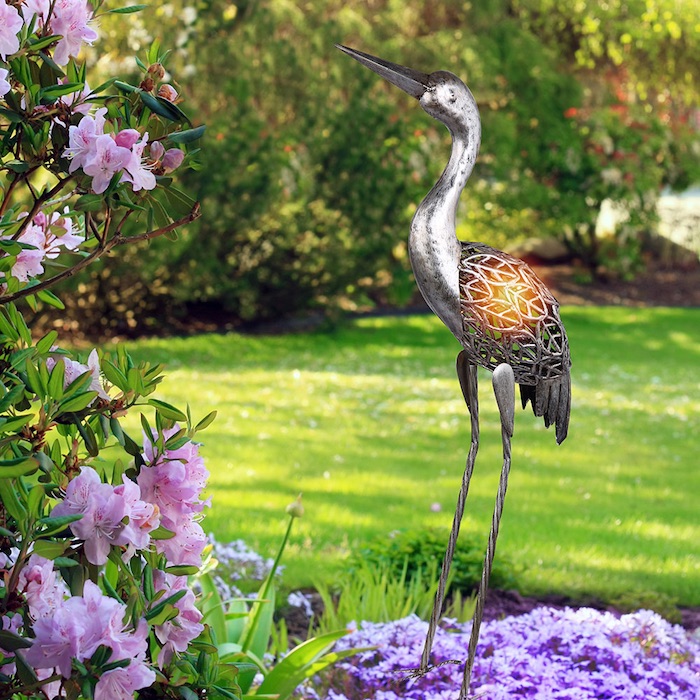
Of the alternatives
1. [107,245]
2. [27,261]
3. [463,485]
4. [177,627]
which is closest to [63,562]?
[177,627]

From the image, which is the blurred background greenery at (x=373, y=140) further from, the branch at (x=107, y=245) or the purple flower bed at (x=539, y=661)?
the branch at (x=107, y=245)

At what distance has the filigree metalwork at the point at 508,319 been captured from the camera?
2.07 m

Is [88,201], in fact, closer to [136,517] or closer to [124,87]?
[124,87]

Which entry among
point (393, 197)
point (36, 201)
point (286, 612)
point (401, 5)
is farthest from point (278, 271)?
point (36, 201)

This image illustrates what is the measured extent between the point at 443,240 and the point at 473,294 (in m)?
0.12

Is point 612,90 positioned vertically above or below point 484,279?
above

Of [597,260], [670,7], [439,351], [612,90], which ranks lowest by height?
[439,351]

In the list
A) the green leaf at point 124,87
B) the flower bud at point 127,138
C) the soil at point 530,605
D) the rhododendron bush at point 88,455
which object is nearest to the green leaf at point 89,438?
the rhododendron bush at point 88,455

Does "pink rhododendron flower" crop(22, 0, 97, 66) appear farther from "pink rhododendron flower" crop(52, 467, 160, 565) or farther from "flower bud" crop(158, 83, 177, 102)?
"pink rhododendron flower" crop(52, 467, 160, 565)

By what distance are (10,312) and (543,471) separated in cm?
525

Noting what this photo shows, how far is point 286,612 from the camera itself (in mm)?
3881

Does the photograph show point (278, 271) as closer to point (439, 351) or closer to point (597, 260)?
point (439, 351)

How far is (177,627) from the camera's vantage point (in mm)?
1660

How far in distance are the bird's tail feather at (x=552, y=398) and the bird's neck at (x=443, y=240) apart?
23cm
